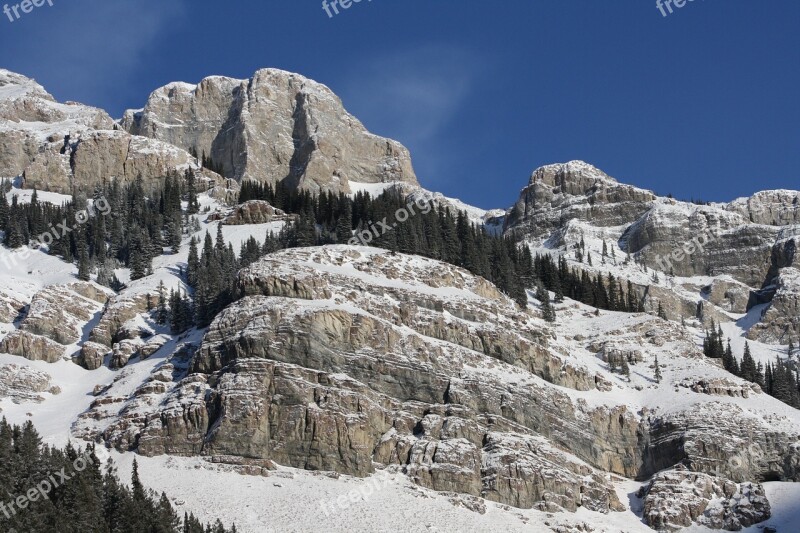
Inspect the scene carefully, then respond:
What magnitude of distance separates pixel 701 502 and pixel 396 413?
28817 mm

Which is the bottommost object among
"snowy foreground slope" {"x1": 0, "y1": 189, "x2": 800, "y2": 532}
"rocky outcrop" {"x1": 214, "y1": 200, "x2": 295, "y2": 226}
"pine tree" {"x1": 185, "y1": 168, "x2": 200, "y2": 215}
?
"snowy foreground slope" {"x1": 0, "y1": 189, "x2": 800, "y2": 532}

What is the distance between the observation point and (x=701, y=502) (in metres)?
103

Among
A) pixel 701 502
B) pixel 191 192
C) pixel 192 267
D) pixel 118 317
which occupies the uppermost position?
pixel 191 192

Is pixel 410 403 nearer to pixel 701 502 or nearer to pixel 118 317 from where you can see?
pixel 701 502

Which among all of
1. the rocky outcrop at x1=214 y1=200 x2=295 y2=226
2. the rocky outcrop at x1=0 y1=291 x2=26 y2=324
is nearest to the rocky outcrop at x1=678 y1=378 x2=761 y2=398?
the rocky outcrop at x1=214 y1=200 x2=295 y2=226

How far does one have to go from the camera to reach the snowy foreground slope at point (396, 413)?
95.1 m

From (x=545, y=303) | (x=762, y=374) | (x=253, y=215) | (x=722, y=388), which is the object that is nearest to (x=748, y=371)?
(x=762, y=374)

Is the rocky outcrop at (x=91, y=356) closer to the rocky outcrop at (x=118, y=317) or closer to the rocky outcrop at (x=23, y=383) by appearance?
the rocky outcrop at (x=118, y=317)

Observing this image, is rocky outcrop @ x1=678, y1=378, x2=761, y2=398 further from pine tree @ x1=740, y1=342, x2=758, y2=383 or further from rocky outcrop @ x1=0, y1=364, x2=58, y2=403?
rocky outcrop @ x1=0, y1=364, x2=58, y2=403

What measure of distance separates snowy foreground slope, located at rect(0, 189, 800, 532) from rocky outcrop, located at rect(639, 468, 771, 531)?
0.31 metres

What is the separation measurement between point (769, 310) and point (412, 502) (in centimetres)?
11811

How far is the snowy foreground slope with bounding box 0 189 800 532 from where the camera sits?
312 ft

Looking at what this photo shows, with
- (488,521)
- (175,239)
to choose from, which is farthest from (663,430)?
(175,239)

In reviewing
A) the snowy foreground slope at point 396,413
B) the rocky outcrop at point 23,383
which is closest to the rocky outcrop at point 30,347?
the snowy foreground slope at point 396,413
